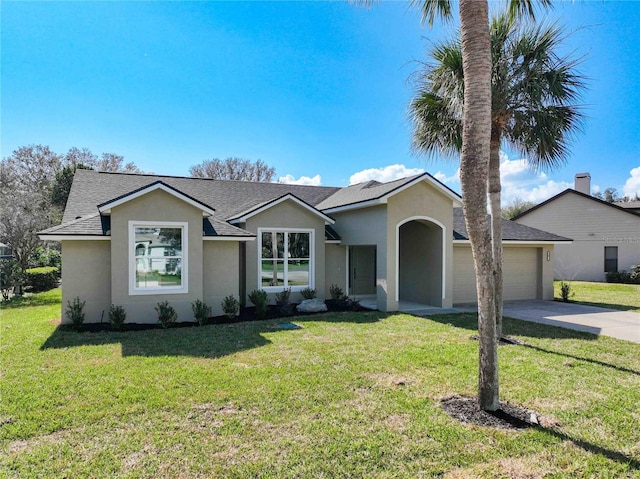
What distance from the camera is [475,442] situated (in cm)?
463

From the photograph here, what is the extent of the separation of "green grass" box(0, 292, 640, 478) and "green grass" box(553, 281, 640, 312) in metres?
9.01

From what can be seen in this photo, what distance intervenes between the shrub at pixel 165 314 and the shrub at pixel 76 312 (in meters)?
2.04

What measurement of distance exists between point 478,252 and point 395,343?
465 cm

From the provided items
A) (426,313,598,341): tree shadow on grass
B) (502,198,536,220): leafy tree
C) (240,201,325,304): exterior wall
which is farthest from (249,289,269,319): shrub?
(502,198,536,220): leafy tree

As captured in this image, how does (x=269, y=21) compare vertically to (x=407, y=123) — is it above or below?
above

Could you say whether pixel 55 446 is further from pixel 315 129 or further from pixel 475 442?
pixel 315 129

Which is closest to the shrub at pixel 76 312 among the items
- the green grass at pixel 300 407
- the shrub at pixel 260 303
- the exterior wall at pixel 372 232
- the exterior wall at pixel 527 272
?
the green grass at pixel 300 407

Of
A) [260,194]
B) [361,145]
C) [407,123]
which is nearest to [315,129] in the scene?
[361,145]

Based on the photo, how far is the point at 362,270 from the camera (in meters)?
18.5

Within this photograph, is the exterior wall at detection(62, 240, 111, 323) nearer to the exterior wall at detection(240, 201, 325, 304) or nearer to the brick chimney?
the exterior wall at detection(240, 201, 325, 304)

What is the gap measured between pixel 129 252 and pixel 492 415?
34.4 feet

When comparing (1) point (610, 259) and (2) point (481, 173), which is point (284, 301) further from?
(1) point (610, 259)

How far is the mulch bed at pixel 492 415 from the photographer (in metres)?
5.12

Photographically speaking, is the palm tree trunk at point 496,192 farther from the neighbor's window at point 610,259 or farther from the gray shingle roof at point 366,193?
the neighbor's window at point 610,259
